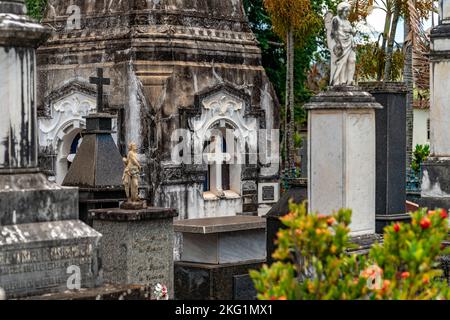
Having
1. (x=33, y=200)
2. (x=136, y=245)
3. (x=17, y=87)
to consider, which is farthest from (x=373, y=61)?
(x=33, y=200)

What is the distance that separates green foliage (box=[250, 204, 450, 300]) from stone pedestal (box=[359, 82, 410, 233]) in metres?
7.17

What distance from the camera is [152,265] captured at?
13.3 metres

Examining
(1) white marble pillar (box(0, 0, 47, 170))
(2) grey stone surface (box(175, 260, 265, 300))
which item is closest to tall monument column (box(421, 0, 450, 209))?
(2) grey stone surface (box(175, 260, 265, 300))

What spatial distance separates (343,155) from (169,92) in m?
9.26

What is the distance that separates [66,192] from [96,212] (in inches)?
183

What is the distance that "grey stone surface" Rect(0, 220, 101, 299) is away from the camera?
27.0 feet

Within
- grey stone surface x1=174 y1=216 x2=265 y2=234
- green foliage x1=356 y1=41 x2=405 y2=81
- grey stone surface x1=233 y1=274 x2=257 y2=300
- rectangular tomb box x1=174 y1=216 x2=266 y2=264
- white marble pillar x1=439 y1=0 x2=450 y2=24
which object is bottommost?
grey stone surface x1=233 y1=274 x2=257 y2=300

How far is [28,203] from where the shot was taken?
27.8ft

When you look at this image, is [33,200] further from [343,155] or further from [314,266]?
[343,155]

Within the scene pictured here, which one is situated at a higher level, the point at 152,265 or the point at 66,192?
the point at 66,192

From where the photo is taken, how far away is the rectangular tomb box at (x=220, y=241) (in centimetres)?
1493

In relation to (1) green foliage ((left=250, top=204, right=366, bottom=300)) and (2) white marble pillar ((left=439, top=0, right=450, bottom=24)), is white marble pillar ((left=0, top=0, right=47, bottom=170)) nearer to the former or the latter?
(1) green foliage ((left=250, top=204, right=366, bottom=300))
